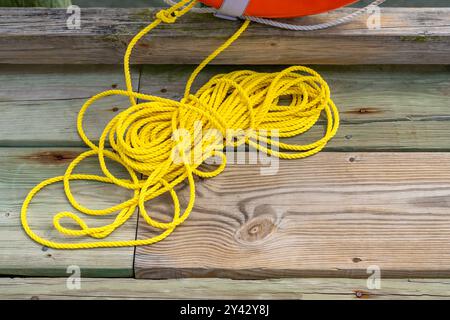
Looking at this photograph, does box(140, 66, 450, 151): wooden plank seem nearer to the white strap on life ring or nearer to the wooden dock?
the wooden dock

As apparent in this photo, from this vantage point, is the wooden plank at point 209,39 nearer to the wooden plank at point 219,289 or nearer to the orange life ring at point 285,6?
the orange life ring at point 285,6

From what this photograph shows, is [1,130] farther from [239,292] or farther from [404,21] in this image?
[404,21]

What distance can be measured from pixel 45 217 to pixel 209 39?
0.62 m

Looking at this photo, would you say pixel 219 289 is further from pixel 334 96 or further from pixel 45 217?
pixel 334 96

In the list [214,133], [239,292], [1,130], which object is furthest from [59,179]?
[239,292]

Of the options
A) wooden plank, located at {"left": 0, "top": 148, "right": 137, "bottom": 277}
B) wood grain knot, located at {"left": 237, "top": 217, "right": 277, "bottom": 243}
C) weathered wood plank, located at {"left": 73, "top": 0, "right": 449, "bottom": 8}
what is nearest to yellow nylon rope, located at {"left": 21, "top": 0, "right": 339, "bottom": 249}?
wooden plank, located at {"left": 0, "top": 148, "right": 137, "bottom": 277}

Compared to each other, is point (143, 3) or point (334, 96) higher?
point (143, 3)

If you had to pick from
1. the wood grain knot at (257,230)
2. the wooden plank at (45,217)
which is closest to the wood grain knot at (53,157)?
the wooden plank at (45,217)

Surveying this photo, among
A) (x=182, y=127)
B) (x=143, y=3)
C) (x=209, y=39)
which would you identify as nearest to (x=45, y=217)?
(x=182, y=127)

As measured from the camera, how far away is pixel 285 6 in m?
1.41

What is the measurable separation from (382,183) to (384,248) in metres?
0.18

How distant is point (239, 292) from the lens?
1.17 meters

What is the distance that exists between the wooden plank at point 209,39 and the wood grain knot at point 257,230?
1.60 feet

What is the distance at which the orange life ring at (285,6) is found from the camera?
54.8 inches
